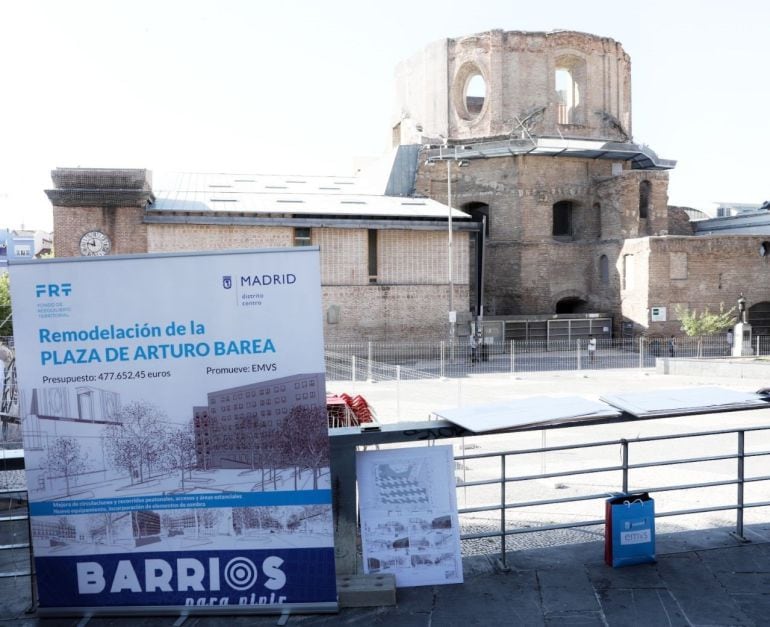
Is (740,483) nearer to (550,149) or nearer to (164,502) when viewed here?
(164,502)

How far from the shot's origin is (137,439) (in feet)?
14.3

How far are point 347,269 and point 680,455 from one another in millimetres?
19336

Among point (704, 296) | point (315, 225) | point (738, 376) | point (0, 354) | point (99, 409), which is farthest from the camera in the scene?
point (704, 296)

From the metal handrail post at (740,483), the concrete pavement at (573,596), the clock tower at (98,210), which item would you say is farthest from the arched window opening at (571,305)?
the concrete pavement at (573,596)

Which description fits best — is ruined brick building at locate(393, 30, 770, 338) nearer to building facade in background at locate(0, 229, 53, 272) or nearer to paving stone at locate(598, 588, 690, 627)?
paving stone at locate(598, 588, 690, 627)

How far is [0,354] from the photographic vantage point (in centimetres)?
1152

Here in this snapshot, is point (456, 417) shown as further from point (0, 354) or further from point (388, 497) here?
point (0, 354)

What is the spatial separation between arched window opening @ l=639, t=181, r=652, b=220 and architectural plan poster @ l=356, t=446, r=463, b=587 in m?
32.2

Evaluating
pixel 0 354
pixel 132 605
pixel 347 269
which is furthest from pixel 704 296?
pixel 132 605

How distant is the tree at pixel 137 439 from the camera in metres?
4.36

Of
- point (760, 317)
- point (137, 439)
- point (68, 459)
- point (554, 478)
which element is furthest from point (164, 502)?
point (760, 317)

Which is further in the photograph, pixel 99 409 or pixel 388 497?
pixel 388 497

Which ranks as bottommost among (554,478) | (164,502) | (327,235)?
(554,478)

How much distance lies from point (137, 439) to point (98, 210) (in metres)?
25.5
